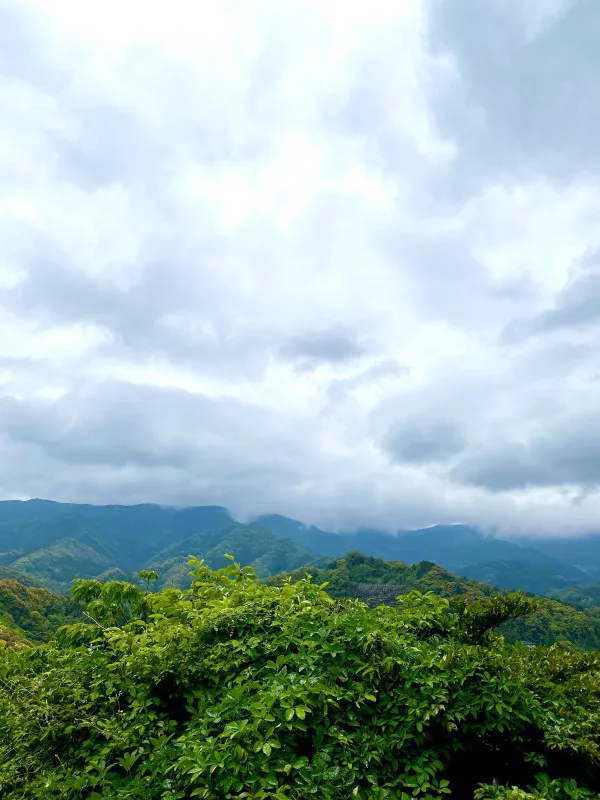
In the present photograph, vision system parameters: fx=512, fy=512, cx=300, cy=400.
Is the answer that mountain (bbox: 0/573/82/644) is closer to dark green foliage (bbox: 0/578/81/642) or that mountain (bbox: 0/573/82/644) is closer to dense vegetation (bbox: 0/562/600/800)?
dark green foliage (bbox: 0/578/81/642)

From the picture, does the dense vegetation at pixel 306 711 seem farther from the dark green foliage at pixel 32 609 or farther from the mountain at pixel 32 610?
the dark green foliage at pixel 32 609

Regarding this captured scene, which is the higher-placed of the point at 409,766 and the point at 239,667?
the point at 239,667

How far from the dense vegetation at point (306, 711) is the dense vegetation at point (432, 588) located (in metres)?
53.1

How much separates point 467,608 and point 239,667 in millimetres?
3144

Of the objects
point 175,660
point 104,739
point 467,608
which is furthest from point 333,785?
point 467,608

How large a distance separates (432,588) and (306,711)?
91.3 meters

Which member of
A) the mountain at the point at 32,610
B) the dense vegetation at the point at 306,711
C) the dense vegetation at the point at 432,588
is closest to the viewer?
the dense vegetation at the point at 306,711

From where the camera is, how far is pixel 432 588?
289 ft

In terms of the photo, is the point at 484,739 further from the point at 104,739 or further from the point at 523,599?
the point at 104,739

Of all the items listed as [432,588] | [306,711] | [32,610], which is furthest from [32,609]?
[306,711]

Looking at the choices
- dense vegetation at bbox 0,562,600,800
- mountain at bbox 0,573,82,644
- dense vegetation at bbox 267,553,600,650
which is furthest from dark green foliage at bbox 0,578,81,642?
dense vegetation at bbox 0,562,600,800

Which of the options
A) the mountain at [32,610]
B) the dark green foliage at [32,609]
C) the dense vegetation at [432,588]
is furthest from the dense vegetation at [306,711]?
the dark green foliage at [32,609]

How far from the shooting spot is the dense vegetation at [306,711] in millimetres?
4418

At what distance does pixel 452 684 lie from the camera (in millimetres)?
5230
